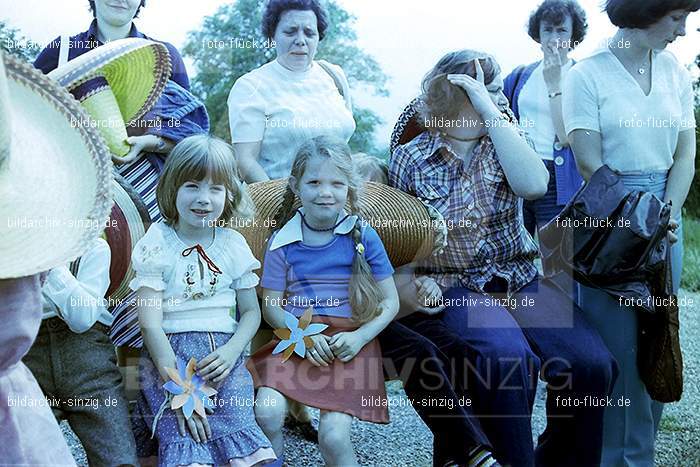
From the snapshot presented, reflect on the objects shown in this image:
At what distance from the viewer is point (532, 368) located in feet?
9.86

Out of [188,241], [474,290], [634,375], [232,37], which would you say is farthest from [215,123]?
[634,375]

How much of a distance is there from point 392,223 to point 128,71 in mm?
953

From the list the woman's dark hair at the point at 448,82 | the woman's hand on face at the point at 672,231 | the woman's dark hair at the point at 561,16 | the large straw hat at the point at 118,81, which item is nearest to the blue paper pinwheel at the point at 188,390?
the large straw hat at the point at 118,81

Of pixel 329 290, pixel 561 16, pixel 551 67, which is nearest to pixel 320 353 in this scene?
pixel 329 290

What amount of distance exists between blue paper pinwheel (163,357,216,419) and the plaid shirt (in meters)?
0.88

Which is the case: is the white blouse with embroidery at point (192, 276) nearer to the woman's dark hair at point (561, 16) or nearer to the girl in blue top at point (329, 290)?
the girl in blue top at point (329, 290)

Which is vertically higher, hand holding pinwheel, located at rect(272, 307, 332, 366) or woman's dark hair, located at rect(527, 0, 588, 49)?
woman's dark hair, located at rect(527, 0, 588, 49)

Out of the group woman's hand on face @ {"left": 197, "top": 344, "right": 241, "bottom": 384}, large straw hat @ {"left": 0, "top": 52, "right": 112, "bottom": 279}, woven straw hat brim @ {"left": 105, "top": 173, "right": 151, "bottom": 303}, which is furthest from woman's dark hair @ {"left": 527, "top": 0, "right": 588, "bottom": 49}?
large straw hat @ {"left": 0, "top": 52, "right": 112, "bottom": 279}

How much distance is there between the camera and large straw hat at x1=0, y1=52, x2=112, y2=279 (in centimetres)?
176

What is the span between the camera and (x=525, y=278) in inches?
126

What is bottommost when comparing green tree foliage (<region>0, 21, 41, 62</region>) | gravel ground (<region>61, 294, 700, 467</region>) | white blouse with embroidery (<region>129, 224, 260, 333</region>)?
gravel ground (<region>61, 294, 700, 467</region>)

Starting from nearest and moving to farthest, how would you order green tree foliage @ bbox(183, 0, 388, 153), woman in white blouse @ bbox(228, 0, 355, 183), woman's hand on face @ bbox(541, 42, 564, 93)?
woman in white blouse @ bbox(228, 0, 355, 183), green tree foliage @ bbox(183, 0, 388, 153), woman's hand on face @ bbox(541, 42, 564, 93)

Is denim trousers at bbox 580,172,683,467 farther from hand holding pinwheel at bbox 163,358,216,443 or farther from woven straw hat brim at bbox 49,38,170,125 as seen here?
woven straw hat brim at bbox 49,38,170,125

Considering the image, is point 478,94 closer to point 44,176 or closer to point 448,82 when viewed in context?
point 448,82
